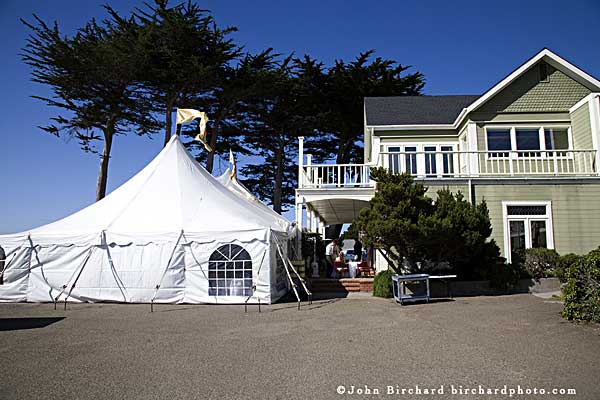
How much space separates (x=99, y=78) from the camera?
20688 millimetres

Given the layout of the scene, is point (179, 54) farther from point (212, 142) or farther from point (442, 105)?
point (442, 105)

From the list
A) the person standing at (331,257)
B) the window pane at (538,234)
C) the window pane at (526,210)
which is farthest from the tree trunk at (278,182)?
the window pane at (538,234)

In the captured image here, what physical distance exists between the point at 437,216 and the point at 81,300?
9.59m

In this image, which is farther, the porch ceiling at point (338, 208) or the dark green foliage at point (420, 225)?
the porch ceiling at point (338, 208)

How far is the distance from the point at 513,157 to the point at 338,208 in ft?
23.6

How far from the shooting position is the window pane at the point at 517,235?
14.5 m

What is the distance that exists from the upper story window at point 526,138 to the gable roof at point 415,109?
88.1 inches

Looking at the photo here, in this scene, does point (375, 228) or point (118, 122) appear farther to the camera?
point (118, 122)

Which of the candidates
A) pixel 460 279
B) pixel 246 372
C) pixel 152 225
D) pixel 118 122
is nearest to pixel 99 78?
pixel 118 122

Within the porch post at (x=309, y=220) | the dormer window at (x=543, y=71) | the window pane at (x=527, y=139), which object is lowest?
the porch post at (x=309, y=220)

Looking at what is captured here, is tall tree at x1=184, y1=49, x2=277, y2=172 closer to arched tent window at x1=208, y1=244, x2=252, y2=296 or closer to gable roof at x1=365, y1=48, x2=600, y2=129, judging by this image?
→ gable roof at x1=365, y1=48, x2=600, y2=129

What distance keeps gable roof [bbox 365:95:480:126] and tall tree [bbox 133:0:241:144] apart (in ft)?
25.5

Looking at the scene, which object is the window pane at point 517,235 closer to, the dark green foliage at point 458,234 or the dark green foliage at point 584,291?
the dark green foliage at point 458,234

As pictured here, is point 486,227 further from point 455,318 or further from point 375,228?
point 455,318
